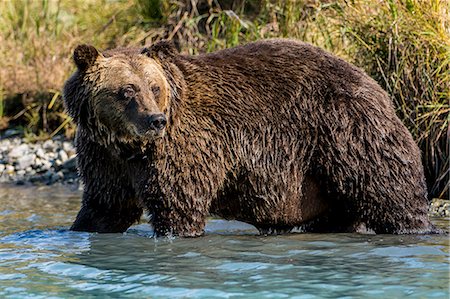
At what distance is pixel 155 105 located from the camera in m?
6.40

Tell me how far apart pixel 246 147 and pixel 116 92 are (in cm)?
114

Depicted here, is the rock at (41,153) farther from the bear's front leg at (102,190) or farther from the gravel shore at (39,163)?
the bear's front leg at (102,190)

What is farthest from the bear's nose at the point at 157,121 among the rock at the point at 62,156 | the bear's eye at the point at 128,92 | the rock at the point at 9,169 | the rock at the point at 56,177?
the rock at the point at 9,169

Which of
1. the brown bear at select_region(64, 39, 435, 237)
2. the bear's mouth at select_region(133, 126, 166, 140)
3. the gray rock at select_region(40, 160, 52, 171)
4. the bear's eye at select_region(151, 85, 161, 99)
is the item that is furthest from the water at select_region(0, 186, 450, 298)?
the gray rock at select_region(40, 160, 52, 171)

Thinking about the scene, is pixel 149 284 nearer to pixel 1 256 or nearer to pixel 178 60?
pixel 1 256

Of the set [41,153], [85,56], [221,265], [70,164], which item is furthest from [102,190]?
[41,153]

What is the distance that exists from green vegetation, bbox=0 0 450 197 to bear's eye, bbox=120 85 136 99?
3.17m

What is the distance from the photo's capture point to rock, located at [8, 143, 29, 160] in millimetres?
11781

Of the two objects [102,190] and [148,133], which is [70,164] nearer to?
[102,190]

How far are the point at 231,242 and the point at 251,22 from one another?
4.87m

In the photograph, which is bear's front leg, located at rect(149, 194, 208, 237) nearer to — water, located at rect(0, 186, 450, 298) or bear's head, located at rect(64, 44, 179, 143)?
water, located at rect(0, 186, 450, 298)

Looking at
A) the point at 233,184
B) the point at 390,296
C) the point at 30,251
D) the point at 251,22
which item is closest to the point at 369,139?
the point at 233,184

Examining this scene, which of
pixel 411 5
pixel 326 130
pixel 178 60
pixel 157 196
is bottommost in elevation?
pixel 157 196

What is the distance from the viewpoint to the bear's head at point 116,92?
21.0ft
